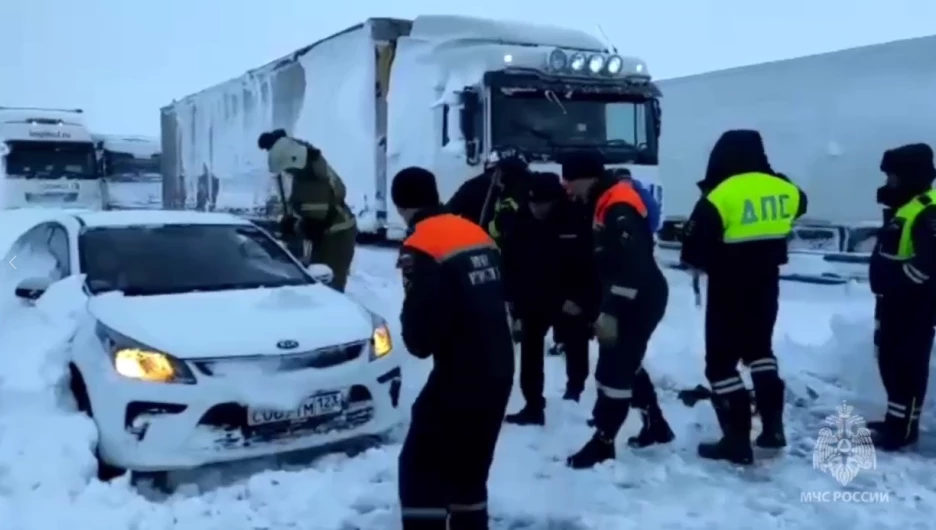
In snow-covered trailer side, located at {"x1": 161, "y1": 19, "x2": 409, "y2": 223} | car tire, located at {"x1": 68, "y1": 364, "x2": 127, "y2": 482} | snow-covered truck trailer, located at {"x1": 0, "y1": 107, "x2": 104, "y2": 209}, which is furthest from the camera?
snow-covered truck trailer, located at {"x1": 0, "y1": 107, "x2": 104, "y2": 209}

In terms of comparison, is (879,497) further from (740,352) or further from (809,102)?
(809,102)

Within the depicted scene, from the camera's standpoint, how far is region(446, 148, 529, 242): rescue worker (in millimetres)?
6742

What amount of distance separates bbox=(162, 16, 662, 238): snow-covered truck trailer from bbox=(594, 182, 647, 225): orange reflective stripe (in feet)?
17.6

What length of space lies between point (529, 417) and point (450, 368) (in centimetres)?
256

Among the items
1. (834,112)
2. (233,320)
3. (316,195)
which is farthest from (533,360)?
(834,112)

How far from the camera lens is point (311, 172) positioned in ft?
26.5

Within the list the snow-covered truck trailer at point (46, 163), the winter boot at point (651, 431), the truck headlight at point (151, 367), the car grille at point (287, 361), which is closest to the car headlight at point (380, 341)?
the car grille at point (287, 361)

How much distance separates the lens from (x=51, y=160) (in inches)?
957

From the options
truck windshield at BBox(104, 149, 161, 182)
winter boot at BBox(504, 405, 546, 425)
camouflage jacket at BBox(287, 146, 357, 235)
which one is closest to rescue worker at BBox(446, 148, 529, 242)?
winter boot at BBox(504, 405, 546, 425)

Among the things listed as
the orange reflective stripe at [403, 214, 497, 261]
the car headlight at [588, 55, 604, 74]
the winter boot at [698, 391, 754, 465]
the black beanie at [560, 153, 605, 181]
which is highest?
the car headlight at [588, 55, 604, 74]

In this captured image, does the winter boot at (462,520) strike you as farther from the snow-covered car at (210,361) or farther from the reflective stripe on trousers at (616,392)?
the reflective stripe on trousers at (616,392)

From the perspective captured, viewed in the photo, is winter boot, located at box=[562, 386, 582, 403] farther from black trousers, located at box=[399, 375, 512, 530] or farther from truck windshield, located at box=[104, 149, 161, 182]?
truck windshield, located at box=[104, 149, 161, 182]

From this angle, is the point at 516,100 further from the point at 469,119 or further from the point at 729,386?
the point at 729,386

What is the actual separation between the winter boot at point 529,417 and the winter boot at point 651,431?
612 mm
